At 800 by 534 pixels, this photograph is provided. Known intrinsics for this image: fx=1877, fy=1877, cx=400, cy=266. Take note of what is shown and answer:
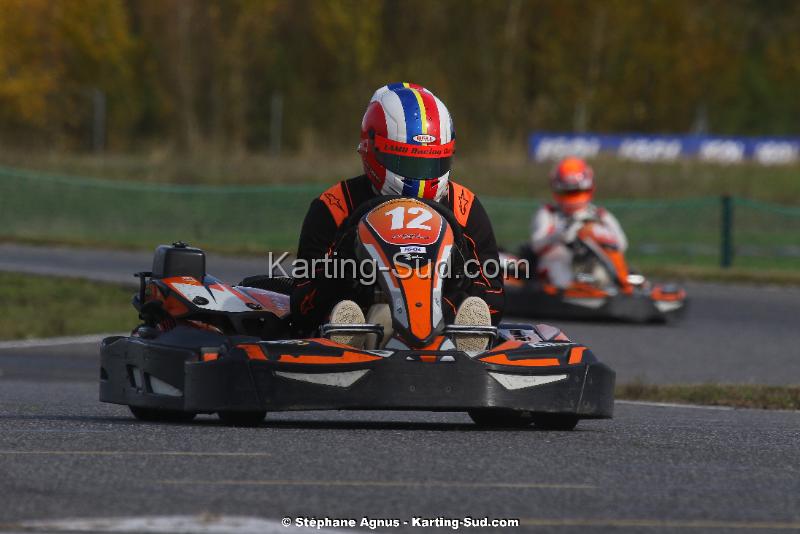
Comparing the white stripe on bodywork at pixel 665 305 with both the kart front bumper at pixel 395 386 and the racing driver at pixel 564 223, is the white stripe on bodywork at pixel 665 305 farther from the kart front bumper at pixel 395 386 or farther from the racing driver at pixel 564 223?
the kart front bumper at pixel 395 386

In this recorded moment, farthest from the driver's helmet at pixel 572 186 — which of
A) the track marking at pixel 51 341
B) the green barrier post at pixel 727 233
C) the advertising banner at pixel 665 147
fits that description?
the advertising banner at pixel 665 147

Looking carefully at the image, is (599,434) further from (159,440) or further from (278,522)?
(278,522)

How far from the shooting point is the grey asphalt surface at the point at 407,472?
556 centimetres

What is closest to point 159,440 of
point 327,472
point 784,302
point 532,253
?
point 327,472

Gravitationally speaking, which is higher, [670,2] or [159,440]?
[670,2]

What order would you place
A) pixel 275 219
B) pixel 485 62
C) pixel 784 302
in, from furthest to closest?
1. pixel 485 62
2. pixel 275 219
3. pixel 784 302

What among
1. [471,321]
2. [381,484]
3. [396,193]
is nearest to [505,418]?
[471,321]

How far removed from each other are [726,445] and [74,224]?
2572 cm

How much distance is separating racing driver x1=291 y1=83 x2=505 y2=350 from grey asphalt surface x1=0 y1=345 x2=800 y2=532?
24.1 inches

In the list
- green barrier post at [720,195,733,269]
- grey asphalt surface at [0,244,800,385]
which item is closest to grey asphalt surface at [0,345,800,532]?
grey asphalt surface at [0,244,800,385]

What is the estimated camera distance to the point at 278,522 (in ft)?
17.4

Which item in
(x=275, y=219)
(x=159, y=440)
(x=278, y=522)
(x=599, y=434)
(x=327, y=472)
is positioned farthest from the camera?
(x=275, y=219)

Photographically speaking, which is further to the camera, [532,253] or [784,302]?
[784,302]

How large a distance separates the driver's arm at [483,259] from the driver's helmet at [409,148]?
0.22 m
